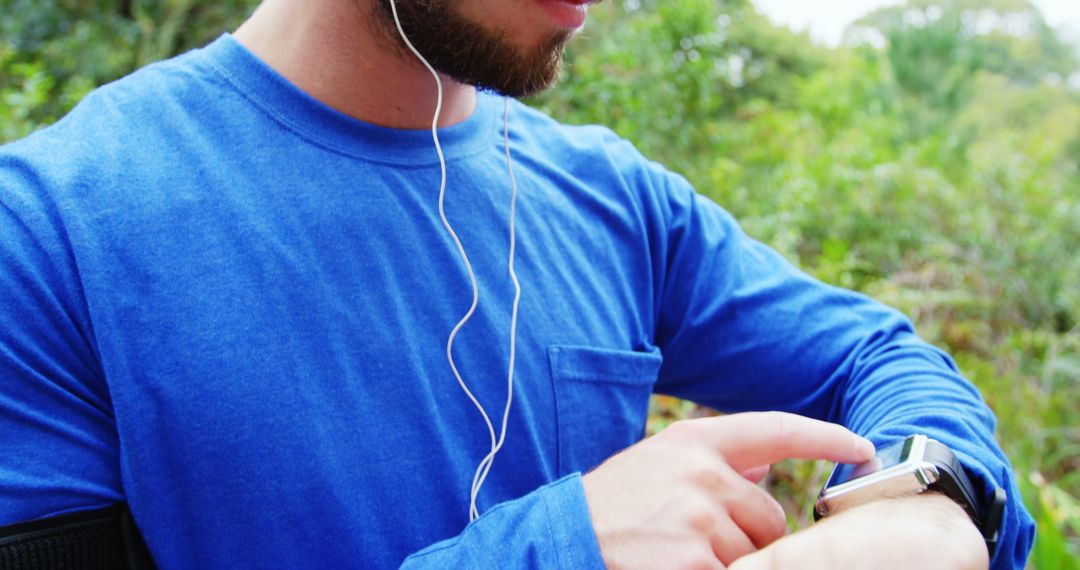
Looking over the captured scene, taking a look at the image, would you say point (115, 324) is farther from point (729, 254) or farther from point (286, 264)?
point (729, 254)

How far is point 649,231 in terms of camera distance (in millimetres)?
1467

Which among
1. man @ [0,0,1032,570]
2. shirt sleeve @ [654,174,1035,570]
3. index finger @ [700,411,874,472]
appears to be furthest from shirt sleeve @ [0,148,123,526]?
shirt sleeve @ [654,174,1035,570]

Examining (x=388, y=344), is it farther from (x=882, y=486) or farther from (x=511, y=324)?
(x=882, y=486)

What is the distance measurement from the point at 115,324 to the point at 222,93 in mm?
360

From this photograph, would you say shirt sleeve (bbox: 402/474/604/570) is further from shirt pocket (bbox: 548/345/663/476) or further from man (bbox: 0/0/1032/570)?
shirt pocket (bbox: 548/345/663/476)

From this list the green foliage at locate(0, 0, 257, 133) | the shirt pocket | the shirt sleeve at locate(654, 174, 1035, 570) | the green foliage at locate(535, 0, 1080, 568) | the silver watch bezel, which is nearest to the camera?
the silver watch bezel

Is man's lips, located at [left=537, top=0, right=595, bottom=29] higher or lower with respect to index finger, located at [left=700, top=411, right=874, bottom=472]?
higher

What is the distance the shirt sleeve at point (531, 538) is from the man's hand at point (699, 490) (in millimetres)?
20

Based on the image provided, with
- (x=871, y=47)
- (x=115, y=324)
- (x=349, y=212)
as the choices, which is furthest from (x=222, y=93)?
(x=871, y=47)

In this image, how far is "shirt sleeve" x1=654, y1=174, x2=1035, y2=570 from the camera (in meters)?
1.37

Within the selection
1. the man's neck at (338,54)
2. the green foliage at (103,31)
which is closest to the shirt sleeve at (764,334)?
the man's neck at (338,54)

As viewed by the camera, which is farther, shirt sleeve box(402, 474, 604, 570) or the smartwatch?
the smartwatch

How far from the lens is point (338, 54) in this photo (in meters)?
1.17

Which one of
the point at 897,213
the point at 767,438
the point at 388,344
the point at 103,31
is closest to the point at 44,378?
the point at 388,344
